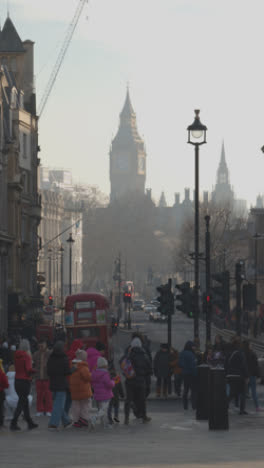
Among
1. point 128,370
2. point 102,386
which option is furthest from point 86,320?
point 102,386

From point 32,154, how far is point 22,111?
593cm

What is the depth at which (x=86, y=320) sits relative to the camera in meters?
51.7

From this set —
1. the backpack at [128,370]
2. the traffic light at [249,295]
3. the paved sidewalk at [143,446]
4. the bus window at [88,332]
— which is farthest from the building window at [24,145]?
the paved sidewalk at [143,446]

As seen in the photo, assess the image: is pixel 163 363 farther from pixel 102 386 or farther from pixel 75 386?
pixel 75 386

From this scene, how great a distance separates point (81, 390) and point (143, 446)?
4.79m

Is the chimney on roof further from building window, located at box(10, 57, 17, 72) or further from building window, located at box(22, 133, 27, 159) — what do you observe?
building window, located at box(22, 133, 27, 159)

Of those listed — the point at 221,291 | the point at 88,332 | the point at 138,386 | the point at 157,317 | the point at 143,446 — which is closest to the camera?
the point at 143,446

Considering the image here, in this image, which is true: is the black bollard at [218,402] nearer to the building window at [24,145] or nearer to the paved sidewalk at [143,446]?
the paved sidewalk at [143,446]

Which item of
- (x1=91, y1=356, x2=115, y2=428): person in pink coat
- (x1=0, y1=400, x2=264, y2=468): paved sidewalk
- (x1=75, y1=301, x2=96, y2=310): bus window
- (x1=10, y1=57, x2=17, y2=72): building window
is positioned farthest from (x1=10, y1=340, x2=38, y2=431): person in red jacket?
(x1=10, y1=57, x2=17, y2=72): building window

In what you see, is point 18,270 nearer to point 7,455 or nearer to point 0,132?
point 0,132

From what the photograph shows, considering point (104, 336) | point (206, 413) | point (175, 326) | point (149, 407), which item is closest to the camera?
point (206, 413)

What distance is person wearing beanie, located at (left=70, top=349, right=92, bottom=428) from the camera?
22516mm

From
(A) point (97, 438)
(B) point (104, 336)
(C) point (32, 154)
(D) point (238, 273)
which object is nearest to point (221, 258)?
(C) point (32, 154)

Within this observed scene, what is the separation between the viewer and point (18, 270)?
73500mm
